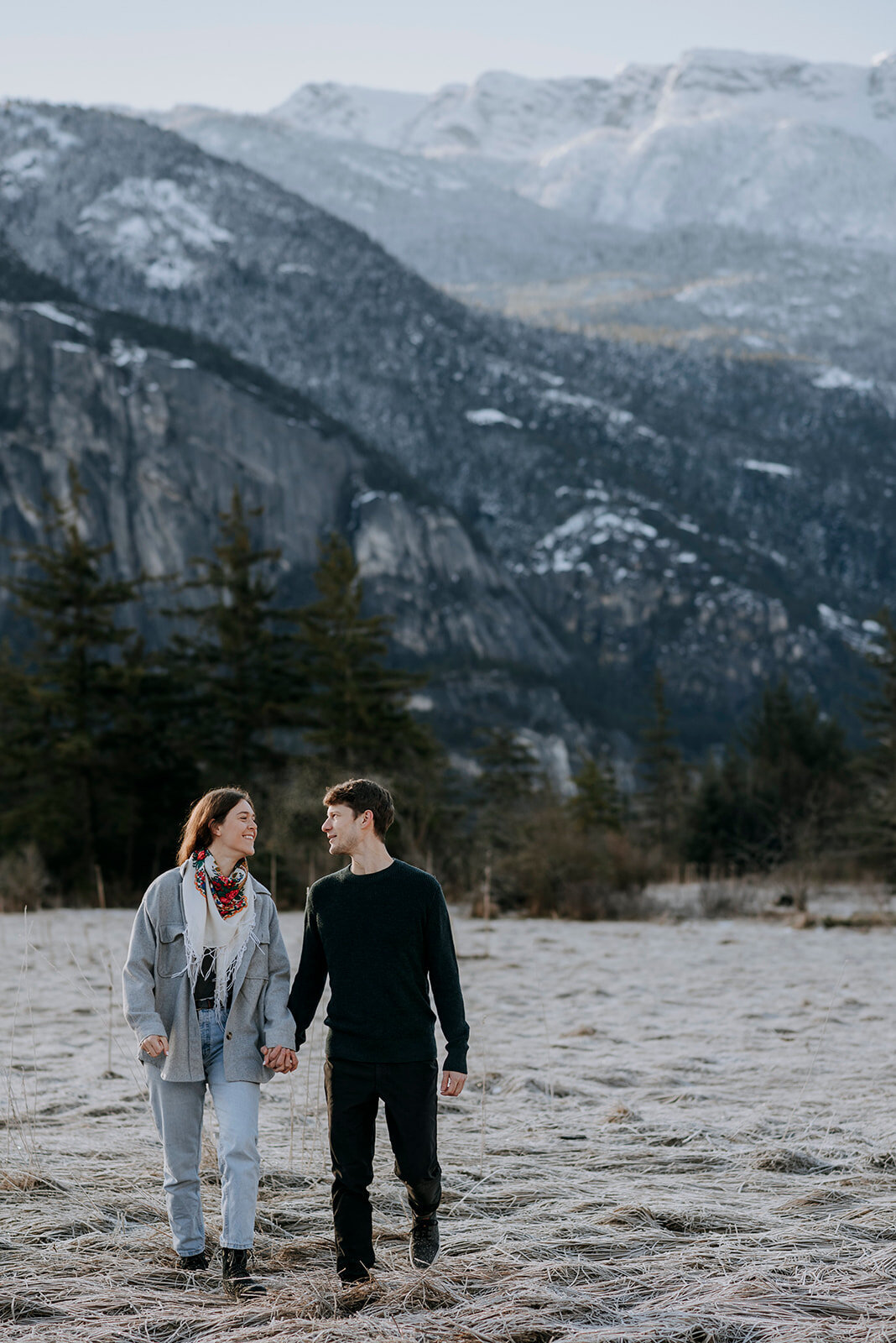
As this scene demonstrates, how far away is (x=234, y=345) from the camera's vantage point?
13625 cm

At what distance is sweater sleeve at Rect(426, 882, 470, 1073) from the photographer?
11.9 ft

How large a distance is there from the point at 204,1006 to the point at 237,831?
1.76ft

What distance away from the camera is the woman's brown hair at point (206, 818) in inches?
146

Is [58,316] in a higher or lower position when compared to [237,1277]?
higher

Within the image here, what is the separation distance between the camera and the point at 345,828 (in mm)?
3646

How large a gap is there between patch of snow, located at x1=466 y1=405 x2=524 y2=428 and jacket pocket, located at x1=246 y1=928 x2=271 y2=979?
14032 centimetres

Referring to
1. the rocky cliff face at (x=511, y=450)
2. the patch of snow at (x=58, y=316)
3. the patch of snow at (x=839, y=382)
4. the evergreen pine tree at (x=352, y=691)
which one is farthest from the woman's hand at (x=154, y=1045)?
the patch of snow at (x=839, y=382)

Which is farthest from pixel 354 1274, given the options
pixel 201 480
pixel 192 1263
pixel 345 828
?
pixel 201 480

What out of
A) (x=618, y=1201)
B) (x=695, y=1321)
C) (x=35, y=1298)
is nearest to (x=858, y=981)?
(x=618, y=1201)

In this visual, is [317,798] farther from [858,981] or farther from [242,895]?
[242,895]

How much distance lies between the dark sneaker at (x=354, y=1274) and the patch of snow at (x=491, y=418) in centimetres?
14074

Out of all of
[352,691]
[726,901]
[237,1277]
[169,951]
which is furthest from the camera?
[352,691]

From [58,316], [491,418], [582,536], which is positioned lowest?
[582,536]

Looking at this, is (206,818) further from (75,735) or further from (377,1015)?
(75,735)
